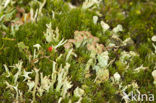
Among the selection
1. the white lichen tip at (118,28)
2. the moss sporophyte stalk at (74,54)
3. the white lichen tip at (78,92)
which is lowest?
the white lichen tip at (78,92)

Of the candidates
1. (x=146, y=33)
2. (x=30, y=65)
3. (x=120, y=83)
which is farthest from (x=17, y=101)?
(x=146, y=33)

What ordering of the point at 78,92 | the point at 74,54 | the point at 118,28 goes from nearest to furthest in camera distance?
1. the point at 78,92
2. the point at 74,54
3. the point at 118,28

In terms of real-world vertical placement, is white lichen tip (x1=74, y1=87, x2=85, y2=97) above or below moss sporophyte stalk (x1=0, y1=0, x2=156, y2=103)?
below

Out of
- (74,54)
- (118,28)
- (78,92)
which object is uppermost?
(118,28)

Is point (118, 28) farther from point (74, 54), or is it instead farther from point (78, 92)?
point (78, 92)

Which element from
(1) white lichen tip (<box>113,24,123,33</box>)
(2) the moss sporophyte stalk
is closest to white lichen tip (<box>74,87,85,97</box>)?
(2) the moss sporophyte stalk

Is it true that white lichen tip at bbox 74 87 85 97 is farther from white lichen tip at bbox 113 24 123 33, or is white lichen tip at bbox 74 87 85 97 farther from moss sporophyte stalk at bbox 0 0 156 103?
white lichen tip at bbox 113 24 123 33

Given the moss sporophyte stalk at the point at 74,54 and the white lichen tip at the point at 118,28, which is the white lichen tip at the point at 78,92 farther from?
the white lichen tip at the point at 118,28

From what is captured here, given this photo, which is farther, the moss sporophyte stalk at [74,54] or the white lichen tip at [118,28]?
the white lichen tip at [118,28]

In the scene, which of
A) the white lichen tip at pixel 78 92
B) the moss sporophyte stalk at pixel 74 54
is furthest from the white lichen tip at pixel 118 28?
the white lichen tip at pixel 78 92

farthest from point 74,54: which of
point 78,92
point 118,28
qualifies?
point 118,28
